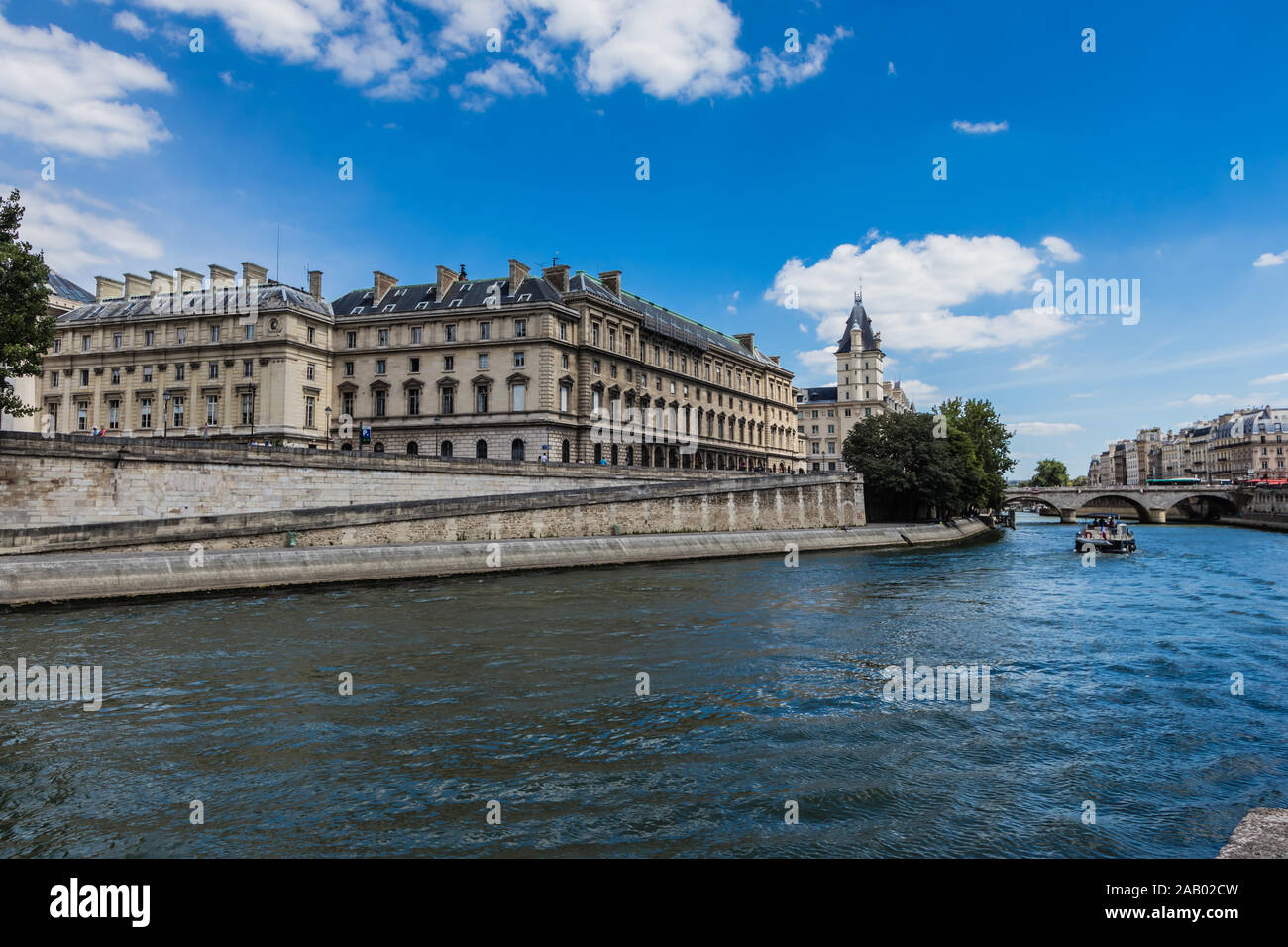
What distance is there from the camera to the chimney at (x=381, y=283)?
60.8 metres

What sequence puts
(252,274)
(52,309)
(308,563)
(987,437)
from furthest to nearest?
(987,437) < (252,274) < (52,309) < (308,563)

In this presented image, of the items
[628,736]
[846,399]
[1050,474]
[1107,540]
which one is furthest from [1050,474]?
[628,736]

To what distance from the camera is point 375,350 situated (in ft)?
191

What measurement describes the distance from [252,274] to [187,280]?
601 cm

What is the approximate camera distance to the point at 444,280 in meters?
59.8

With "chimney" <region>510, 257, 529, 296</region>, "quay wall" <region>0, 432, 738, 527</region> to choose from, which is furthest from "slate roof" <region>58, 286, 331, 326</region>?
"quay wall" <region>0, 432, 738, 527</region>

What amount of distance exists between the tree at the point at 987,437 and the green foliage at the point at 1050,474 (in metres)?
101

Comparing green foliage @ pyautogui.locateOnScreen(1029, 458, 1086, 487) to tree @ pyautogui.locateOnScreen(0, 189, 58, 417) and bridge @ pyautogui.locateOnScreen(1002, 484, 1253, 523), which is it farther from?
tree @ pyautogui.locateOnScreen(0, 189, 58, 417)

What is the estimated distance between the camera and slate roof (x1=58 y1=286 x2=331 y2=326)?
55.7 m

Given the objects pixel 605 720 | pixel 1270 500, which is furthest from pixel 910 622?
pixel 1270 500

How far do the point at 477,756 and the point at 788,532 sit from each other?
37646 millimetres

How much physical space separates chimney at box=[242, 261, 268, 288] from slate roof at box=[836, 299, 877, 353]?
8473 cm

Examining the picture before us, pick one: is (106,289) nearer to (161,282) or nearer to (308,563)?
(161,282)
